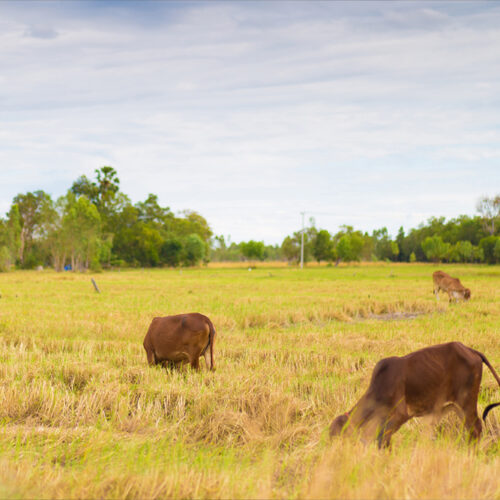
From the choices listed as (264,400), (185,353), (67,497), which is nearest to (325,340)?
(185,353)

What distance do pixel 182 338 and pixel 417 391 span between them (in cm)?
407

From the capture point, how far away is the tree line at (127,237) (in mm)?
83875

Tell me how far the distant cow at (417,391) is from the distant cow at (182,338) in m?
3.43

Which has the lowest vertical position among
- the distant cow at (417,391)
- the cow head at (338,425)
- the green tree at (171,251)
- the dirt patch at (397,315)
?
the dirt patch at (397,315)

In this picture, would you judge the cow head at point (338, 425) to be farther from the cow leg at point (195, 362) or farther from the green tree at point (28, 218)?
the green tree at point (28, 218)

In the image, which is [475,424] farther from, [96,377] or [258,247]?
[258,247]

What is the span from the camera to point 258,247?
14050 centimetres

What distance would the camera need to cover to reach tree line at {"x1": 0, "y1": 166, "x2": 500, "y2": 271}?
8388 cm

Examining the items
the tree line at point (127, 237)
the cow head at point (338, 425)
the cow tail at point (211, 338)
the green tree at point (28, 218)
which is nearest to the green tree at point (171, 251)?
the tree line at point (127, 237)

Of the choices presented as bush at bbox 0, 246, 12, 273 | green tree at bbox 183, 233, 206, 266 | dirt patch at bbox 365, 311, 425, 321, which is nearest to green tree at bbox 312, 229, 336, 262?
green tree at bbox 183, 233, 206, 266

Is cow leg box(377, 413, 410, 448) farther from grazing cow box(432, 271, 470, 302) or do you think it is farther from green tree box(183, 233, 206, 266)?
green tree box(183, 233, 206, 266)

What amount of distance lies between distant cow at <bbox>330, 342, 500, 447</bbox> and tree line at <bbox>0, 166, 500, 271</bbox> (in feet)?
276

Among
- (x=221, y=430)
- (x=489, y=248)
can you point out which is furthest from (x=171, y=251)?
(x=221, y=430)

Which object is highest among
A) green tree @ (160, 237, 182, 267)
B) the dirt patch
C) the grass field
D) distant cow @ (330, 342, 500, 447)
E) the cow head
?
green tree @ (160, 237, 182, 267)
